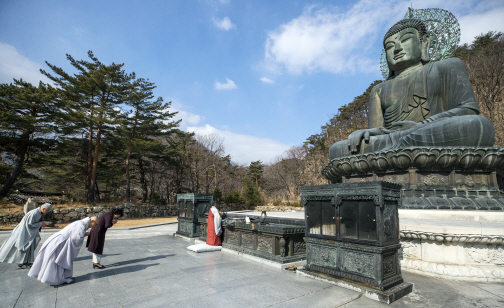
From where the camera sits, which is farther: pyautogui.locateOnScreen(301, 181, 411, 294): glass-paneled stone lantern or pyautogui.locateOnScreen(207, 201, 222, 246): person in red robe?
pyautogui.locateOnScreen(207, 201, 222, 246): person in red robe

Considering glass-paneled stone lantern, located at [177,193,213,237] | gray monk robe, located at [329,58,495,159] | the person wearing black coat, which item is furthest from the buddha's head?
the person wearing black coat

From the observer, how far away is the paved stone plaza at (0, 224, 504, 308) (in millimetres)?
3143

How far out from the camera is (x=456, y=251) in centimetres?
403

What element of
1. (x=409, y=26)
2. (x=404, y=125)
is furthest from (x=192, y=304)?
(x=409, y=26)

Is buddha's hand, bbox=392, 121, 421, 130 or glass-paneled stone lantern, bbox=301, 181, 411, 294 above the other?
buddha's hand, bbox=392, 121, 421, 130

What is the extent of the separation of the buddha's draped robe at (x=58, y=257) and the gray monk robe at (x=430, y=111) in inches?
286

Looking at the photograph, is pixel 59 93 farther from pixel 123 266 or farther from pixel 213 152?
pixel 123 266

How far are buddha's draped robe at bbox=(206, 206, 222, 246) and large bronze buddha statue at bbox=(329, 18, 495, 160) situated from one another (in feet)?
14.7

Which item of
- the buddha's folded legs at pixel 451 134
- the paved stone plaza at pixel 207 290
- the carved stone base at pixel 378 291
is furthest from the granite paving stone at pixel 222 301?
the buddha's folded legs at pixel 451 134

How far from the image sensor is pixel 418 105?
827 centimetres

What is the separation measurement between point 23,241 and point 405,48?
11287 millimetres

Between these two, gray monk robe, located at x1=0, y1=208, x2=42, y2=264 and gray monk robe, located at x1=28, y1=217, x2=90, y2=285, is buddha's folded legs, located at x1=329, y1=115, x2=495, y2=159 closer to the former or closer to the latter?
gray monk robe, located at x1=28, y1=217, x2=90, y2=285

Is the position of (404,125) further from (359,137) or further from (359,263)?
(359,263)

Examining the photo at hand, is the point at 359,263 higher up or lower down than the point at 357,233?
lower down
